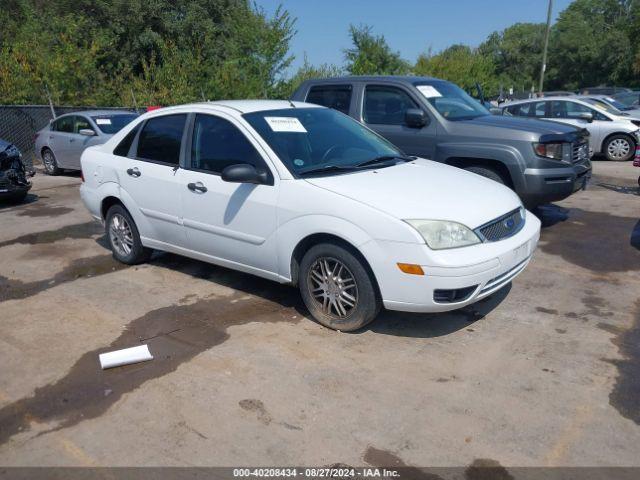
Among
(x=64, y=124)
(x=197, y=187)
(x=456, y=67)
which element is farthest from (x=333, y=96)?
(x=456, y=67)

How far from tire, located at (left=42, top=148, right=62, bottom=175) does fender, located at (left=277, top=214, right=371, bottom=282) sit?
10.8 m

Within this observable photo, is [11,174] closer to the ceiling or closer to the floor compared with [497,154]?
closer to the floor

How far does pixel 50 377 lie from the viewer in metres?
3.89

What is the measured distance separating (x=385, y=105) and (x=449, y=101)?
84 cm

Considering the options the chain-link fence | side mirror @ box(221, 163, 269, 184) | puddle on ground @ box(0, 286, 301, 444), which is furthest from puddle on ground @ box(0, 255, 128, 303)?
the chain-link fence

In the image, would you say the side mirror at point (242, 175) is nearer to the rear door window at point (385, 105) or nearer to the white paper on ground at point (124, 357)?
the white paper on ground at point (124, 357)

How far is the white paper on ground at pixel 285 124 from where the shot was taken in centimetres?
492

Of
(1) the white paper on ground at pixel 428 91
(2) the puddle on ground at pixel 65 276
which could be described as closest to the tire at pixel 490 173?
(1) the white paper on ground at pixel 428 91

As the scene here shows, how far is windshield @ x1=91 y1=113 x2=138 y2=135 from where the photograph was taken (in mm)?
12383

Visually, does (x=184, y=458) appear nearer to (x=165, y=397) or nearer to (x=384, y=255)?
(x=165, y=397)

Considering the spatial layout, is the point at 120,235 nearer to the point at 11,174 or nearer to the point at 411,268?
the point at 411,268

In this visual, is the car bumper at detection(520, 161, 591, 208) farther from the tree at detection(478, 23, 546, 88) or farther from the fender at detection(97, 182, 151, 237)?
the tree at detection(478, 23, 546, 88)

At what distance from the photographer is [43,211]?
9422 mm

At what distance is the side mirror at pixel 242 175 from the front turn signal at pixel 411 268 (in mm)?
1363
